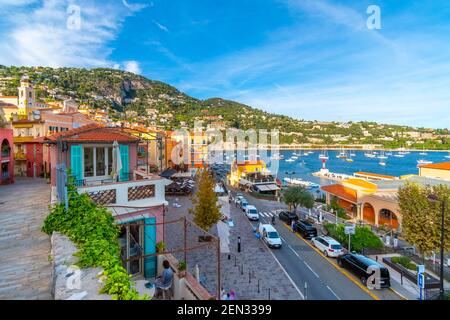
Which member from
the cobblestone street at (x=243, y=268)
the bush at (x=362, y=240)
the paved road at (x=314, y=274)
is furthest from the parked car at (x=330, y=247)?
the cobblestone street at (x=243, y=268)

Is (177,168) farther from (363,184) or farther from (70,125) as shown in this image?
(363,184)

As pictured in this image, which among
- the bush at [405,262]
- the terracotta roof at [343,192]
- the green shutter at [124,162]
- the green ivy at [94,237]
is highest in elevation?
the green shutter at [124,162]

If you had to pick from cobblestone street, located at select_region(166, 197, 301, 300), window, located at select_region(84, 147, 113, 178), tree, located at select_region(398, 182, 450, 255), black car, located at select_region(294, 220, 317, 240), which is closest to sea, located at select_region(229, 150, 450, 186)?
black car, located at select_region(294, 220, 317, 240)

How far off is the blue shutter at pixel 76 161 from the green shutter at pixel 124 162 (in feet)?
5.40

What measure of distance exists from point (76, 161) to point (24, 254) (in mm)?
5357

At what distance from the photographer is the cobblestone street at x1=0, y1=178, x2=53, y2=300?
4.32m

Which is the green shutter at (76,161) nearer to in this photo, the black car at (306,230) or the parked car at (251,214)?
the black car at (306,230)

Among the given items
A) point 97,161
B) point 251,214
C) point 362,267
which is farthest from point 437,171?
point 97,161

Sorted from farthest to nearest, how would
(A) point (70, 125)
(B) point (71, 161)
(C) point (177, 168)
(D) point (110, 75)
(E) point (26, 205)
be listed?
(D) point (110, 75) < (C) point (177, 168) < (A) point (70, 125) < (B) point (71, 161) < (E) point (26, 205)

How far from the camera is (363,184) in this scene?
31.8 meters

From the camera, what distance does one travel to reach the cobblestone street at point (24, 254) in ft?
14.2

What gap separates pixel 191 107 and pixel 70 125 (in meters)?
136

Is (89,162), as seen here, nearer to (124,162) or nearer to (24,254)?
(124,162)

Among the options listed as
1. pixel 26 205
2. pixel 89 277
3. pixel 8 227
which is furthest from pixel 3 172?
pixel 89 277
